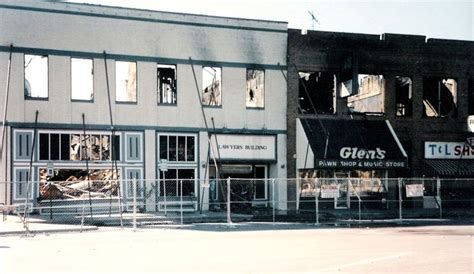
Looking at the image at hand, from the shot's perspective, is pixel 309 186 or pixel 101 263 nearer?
pixel 101 263

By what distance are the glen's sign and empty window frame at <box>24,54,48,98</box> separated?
1356 cm

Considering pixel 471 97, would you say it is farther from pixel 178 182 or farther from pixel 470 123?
pixel 178 182

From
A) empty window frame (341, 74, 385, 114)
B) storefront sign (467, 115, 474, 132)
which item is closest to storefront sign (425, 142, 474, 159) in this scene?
storefront sign (467, 115, 474, 132)

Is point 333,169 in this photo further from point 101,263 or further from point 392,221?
point 101,263

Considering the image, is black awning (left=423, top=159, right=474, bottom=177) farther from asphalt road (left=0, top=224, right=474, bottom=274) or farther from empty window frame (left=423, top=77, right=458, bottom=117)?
asphalt road (left=0, top=224, right=474, bottom=274)

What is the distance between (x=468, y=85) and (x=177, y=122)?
16.6 m

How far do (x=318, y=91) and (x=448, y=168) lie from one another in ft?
26.0

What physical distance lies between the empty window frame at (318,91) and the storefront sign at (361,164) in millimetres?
3194

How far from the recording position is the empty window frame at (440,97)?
104ft

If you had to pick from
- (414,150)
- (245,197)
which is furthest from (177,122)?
(414,150)

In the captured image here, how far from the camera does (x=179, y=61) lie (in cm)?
2744

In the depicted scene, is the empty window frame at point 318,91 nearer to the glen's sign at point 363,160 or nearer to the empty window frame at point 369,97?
the empty window frame at point 369,97

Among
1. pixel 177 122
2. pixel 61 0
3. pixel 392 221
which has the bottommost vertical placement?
pixel 392 221

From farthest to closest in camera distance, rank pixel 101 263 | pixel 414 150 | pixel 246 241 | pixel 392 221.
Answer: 1. pixel 414 150
2. pixel 392 221
3. pixel 246 241
4. pixel 101 263
